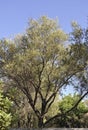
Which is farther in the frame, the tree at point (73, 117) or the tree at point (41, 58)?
the tree at point (73, 117)

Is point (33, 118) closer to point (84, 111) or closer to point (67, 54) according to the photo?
point (67, 54)

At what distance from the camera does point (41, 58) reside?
3594cm

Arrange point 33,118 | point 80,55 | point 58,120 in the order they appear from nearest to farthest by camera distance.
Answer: point 80,55
point 33,118
point 58,120

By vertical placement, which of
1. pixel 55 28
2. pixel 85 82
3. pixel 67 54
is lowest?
pixel 85 82

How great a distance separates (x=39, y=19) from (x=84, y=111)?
105ft

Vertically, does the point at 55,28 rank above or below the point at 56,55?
above

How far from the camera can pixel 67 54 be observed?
3609cm

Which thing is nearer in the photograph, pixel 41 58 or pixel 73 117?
pixel 41 58

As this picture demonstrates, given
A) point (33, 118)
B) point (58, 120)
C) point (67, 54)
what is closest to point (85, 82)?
point (67, 54)

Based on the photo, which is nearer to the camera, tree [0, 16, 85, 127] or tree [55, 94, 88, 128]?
tree [0, 16, 85, 127]

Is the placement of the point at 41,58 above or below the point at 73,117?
below

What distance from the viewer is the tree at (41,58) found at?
35.5 metres

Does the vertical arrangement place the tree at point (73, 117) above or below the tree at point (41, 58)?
above

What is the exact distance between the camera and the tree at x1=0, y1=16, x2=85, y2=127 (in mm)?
35469
